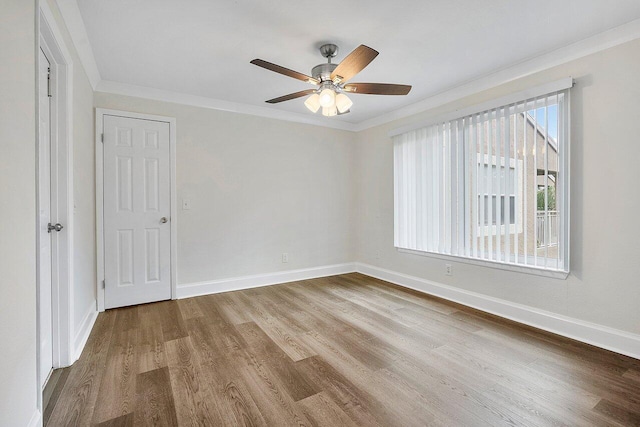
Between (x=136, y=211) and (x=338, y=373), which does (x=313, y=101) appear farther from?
(x=136, y=211)

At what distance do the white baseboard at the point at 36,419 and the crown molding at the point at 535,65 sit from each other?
412 cm

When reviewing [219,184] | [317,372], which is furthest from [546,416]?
[219,184]

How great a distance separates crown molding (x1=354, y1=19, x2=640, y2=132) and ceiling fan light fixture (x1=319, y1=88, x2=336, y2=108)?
1768mm

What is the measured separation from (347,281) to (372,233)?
86 cm

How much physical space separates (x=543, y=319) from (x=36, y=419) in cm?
352

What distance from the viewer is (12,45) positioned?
119 centimetres

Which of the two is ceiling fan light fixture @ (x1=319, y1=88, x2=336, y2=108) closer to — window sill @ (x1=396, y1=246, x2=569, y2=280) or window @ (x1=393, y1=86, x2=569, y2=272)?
window @ (x1=393, y1=86, x2=569, y2=272)

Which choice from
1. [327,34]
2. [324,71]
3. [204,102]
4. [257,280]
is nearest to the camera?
[327,34]

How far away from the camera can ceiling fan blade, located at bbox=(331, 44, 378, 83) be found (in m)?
1.89

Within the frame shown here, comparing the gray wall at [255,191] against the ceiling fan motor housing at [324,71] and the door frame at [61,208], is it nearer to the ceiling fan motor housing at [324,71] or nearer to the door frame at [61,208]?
the door frame at [61,208]

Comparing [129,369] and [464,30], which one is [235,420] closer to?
[129,369]

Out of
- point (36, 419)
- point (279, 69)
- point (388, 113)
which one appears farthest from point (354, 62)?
point (36, 419)

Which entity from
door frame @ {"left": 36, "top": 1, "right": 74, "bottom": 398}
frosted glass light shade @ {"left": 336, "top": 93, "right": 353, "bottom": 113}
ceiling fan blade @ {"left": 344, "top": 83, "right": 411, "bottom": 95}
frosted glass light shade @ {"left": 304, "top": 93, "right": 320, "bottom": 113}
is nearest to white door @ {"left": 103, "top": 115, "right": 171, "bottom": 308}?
door frame @ {"left": 36, "top": 1, "right": 74, "bottom": 398}

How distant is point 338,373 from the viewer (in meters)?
1.99
